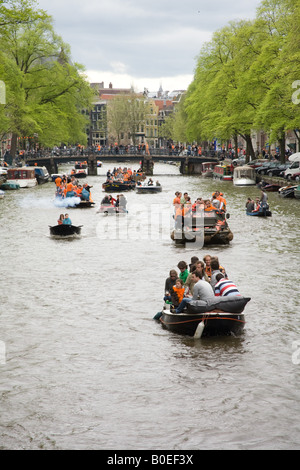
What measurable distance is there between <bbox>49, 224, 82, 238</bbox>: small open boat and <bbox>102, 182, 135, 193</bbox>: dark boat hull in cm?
2475

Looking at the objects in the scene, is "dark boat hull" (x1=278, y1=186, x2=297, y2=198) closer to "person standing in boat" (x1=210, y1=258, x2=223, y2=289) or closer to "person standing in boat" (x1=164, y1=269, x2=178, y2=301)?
"person standing in boat" (x1=164, y1=269, x2=178, y2=301)

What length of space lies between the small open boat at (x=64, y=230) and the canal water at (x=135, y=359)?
3.70 m

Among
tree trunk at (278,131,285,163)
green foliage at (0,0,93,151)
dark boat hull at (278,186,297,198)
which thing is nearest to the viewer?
dark boat hull at (278,186,297,198)

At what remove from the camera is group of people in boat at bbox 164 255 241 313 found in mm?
16297

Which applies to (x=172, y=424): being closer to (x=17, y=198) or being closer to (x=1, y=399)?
(x=1, y=399)

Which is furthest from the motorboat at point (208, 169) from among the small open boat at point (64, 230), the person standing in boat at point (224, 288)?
the person standing in boat at point (224, 288)

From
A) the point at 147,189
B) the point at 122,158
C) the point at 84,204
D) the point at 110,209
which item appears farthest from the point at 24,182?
the point at 122,158

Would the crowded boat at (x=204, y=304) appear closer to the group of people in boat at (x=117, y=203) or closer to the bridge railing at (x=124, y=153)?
the group of people in boat at (x=117, y=203)

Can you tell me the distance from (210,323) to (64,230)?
1768cm

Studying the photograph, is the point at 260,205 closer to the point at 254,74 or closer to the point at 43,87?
the point at 254,74

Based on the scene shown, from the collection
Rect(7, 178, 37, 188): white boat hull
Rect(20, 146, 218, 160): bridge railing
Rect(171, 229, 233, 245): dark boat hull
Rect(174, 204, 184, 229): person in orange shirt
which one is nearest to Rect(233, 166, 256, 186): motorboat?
Rect(7, 178, 37, 188): white boat hull
